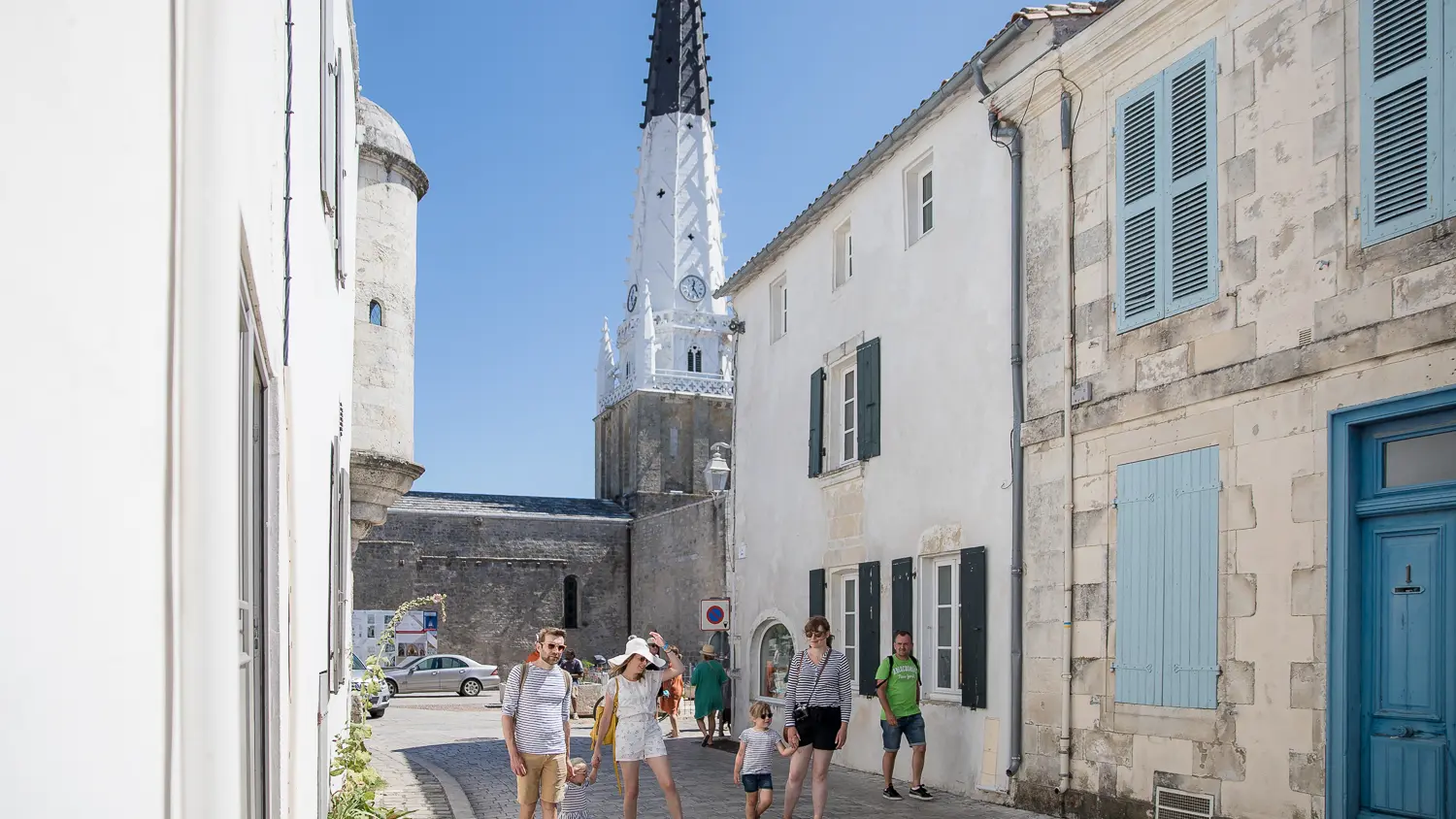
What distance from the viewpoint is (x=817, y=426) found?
1648cm

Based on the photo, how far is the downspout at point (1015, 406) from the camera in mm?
11328

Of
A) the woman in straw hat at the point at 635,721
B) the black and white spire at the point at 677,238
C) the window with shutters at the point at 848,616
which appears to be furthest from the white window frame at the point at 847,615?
the black and white spire at the point at 677,238

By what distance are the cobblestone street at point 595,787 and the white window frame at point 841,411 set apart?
3.69m

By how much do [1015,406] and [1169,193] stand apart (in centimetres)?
254

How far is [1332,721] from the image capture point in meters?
7.82

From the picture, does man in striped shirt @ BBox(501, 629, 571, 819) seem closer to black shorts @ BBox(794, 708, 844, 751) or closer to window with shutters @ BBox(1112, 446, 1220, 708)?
black shorts @ BBox(794, 708, 844, 751)

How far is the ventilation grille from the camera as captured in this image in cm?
896

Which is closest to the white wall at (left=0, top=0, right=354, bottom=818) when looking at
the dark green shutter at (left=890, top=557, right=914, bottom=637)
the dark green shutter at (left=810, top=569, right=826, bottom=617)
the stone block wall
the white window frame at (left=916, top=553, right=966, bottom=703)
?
the white window frame at (left=916, top=553, right=966, bottom=703)

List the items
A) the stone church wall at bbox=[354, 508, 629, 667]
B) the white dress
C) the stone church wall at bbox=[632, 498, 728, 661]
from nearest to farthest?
the white dress, the stone church wall at bbox=[632, 498, 728, 661], the stone church wall at bbox=[354, 508, 629, 667]

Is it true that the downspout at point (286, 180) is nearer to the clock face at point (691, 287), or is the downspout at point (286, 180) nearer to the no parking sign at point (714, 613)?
the no parking sign at point (714, 613)

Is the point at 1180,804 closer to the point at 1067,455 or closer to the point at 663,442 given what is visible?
the point at 1067,455

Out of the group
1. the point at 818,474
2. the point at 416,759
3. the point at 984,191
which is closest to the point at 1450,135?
the point at 984,191

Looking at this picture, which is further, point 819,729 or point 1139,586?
point 819,729

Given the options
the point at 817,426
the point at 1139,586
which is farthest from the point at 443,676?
the point at 1139,586
